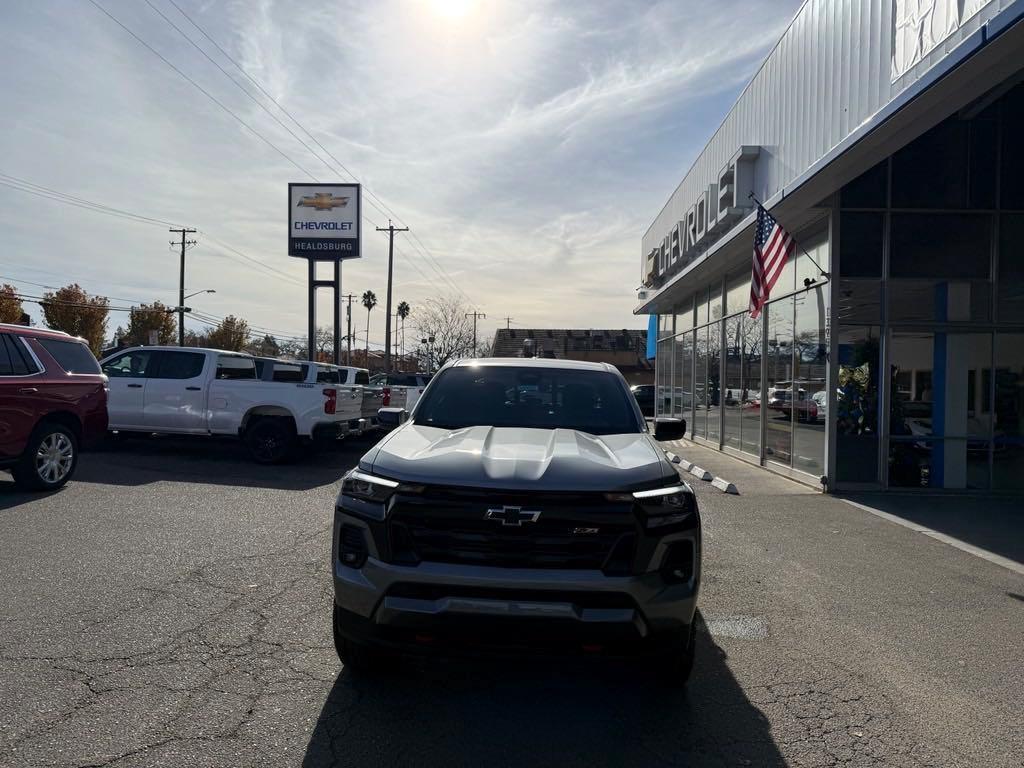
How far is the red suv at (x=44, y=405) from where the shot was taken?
9.05 meters

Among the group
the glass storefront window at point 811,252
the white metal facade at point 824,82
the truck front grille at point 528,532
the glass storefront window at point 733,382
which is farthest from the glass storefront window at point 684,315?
the truck front grille at point 528,532

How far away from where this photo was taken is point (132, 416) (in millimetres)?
13344

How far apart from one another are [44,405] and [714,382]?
48.6 ft

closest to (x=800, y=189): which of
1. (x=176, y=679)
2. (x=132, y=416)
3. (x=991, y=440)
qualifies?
(x=991, y=440)

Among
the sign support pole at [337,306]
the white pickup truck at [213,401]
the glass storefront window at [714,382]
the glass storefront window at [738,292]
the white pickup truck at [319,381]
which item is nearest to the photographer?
the white pickup truck at [213,401]

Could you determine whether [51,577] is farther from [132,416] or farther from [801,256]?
[801,256]

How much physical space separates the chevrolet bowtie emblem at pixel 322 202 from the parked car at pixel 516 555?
106ft

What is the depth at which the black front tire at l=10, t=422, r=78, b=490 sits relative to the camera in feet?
30.3

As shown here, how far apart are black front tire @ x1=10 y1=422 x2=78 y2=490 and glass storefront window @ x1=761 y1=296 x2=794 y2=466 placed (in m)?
11.3

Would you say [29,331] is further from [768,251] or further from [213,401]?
[768,251]

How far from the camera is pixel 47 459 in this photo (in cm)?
948

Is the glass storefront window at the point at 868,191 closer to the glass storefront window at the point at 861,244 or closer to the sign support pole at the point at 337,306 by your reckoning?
the glass storefront window at the point at 861,244

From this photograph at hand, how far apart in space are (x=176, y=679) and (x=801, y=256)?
487 inches

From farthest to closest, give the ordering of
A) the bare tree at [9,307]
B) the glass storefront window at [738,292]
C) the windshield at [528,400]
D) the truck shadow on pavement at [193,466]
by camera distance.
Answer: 1. the bare tree at [9,307]
2. the glass storefront window at [738,292]
3. the truck shadow on pavement at [193,466]
4. the windshield at [528,400]
